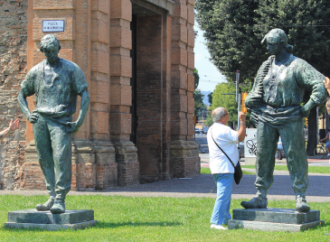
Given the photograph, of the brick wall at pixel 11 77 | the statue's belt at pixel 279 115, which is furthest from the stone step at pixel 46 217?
the brick wall at pixel 11 77

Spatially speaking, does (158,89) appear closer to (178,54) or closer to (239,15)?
(178,54)

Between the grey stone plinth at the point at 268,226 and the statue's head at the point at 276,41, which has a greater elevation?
the statue's head at the point at 276,41

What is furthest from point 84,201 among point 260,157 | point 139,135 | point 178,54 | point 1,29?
point 178,54

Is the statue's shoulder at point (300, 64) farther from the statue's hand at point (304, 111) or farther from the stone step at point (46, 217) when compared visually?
the stone step at point (46, 217)

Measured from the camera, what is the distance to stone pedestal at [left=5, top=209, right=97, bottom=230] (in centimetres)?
744

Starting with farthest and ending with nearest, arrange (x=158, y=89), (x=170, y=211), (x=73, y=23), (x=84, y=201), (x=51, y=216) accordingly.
Answer: (x=158, y=89), (x=73, y=23), (x=84, y=201), (x=170, y=211), (x=51, y=216)

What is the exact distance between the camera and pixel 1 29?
1387cm

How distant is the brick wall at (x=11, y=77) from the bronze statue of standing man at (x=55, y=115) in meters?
5.95

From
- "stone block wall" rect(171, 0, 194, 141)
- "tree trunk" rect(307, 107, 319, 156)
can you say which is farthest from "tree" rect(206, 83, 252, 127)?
"stone block wall" rect(171, 0, 194, 141)

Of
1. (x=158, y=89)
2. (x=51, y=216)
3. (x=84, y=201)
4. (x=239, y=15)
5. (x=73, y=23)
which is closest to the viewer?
(x=51, y=216)

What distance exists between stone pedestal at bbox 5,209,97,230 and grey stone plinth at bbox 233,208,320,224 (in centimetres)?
204

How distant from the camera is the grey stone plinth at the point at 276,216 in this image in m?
7.24

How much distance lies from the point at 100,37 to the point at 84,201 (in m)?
4.54

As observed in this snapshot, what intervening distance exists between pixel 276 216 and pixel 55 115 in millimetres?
3099
